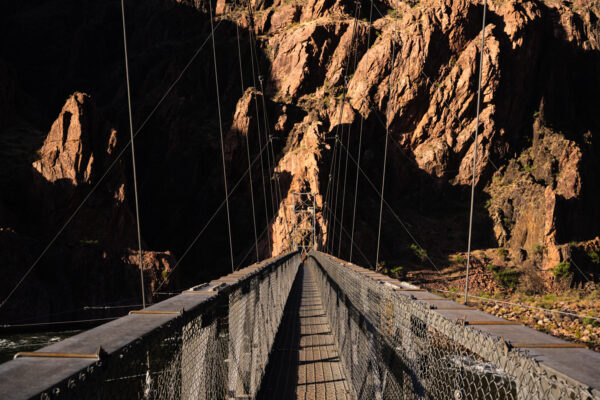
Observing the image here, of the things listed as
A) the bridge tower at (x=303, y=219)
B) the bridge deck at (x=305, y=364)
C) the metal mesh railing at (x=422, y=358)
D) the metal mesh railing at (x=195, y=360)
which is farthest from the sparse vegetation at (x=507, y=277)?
the metal mesh railing at (x=195, y=360)

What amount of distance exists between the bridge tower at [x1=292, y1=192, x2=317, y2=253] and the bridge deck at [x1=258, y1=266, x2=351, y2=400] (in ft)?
69.6

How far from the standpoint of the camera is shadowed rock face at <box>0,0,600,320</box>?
103 feet

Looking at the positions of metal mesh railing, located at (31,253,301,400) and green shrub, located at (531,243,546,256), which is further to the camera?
green shrub, located at (531,243,546,256)

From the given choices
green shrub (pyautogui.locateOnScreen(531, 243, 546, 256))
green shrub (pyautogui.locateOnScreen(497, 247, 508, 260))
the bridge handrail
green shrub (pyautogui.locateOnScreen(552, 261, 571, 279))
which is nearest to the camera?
the bridge handrail

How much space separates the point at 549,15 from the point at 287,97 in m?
32.9

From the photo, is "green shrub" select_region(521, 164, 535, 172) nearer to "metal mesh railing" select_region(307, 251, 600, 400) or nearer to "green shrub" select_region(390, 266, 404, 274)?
"green shrub" select_region(390, 266, 404, 274)

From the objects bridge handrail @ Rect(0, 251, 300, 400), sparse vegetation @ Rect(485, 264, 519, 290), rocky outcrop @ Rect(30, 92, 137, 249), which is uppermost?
rocky outcrop @ Rect(30, 92, 137, 249)

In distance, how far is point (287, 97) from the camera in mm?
39688

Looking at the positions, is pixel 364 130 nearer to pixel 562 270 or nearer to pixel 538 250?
pixel 538 250

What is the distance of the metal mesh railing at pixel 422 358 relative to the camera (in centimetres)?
114

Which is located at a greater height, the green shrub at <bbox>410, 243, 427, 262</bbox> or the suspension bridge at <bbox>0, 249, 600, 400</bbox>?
the suspension bridge at <bbox>0, 249, 600, 400</bbox>

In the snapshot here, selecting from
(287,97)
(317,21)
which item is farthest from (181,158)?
(317,21)

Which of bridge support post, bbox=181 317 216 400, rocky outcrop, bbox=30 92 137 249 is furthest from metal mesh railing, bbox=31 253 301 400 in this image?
rocky outcrop, bbox=30 92 137 249

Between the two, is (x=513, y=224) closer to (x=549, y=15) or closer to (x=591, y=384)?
(x=549, y=15)
